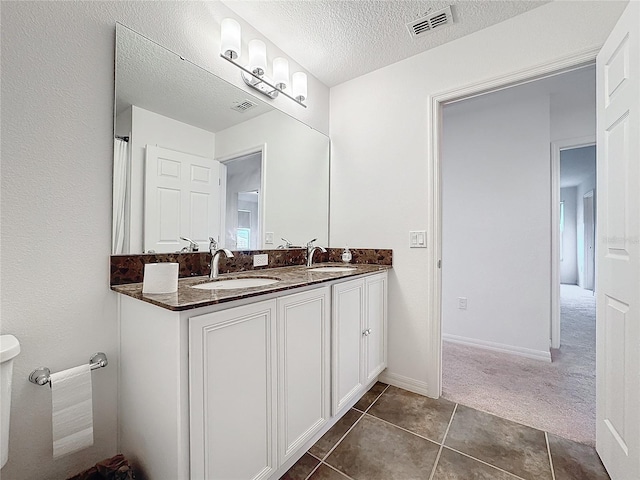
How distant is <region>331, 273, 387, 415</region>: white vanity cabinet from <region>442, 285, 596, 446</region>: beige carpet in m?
0.57

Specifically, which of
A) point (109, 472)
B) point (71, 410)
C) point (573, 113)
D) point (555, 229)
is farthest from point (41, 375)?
point (573, 113)

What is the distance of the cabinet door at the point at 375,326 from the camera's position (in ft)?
6.10

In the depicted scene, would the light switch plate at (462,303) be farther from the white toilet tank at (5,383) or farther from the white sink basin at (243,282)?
the white toilet tank at (5,383)

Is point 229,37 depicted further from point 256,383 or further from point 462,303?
point 462,303

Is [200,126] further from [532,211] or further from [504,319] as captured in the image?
[504,319]

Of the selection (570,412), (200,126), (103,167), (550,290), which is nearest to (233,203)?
(200,126)

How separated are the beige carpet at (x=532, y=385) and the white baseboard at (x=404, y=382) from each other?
0.14 m

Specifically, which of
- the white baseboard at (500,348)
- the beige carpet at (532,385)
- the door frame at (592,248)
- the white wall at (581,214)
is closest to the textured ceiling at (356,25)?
the beige carpet at (532,385)

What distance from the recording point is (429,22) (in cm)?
174

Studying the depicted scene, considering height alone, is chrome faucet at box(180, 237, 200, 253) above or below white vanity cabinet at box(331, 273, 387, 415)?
above

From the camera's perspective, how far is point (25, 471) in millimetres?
996

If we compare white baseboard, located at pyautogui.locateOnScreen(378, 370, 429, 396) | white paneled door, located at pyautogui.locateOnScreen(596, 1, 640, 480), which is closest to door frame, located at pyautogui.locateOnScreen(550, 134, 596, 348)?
white paneled door, located at pyautogui.locateOnScreen(596, 1, 640, 480)

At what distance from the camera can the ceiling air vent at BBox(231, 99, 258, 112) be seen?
1.72 m

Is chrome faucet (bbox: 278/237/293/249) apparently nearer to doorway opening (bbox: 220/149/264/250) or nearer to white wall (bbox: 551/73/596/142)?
doorway opening (bbox: 220/149/264/250)
